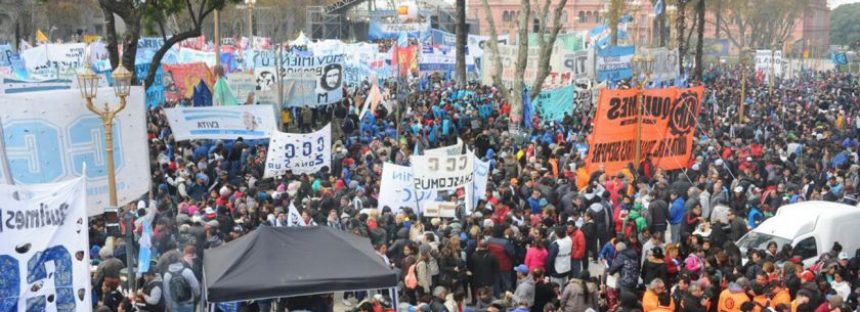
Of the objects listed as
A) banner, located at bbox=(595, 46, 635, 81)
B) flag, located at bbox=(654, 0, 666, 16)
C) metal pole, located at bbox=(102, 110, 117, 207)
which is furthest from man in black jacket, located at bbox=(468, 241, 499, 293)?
flag, located at bbox=(654, 0, 666, 16)

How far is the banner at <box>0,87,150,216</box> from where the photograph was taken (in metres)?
12.4

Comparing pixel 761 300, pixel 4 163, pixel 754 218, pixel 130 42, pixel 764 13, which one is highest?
pixel 764 13

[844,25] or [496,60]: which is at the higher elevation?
[844,25]

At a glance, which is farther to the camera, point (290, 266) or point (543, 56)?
point (543, 56)

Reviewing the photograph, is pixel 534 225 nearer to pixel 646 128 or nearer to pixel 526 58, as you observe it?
pixel 646 128

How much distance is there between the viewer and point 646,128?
1803cm

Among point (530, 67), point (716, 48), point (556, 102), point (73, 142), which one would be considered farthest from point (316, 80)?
point (716, 48)

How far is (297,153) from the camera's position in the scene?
17219mm

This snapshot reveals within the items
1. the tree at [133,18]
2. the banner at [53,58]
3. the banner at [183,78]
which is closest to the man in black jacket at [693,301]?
the tree at [133,18]

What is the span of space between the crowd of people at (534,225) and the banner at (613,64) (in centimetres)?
1041

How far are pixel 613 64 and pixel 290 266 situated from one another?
87.4 feet

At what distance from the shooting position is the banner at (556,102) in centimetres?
2494

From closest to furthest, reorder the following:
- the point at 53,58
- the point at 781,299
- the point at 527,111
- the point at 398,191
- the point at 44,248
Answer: the point at 44,248 < the point at 781,299 < the point at 398,191 < the point at 527,111 < the point at 53,58

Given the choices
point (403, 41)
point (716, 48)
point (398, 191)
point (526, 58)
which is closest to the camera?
point (398, 191)
